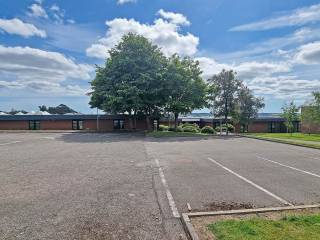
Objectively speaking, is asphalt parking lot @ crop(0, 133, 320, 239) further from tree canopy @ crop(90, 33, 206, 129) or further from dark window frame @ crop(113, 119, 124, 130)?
dark window frame @ crop(113, 119, 124, 130)

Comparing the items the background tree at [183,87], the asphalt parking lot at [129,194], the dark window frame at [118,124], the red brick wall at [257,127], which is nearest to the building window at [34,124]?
the dark window frame at [118,124]

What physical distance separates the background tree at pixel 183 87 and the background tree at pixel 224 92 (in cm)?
324

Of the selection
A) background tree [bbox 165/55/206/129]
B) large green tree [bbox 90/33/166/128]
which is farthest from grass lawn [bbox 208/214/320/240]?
background tree [bbox 165/55/206/129]

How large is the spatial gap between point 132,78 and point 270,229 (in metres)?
31.5

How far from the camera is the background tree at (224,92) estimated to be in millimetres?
41875

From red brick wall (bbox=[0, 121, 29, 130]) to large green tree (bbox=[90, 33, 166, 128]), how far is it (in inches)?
819

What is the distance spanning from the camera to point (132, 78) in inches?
1362

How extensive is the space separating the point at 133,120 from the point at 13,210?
41435 millimetres

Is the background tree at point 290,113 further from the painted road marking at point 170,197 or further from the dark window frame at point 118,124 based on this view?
the painted road marking at point 170,197

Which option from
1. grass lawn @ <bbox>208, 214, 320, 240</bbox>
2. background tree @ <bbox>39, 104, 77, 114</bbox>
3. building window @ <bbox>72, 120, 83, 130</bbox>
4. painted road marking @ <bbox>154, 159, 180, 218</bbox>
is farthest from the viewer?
background tree @ <bbox>39, 104, 77, 114</bbox>

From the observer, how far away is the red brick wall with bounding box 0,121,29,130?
49.6 m

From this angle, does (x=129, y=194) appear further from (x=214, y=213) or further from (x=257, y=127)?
(x=257, y=127)

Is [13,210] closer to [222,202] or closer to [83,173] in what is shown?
[83,173]

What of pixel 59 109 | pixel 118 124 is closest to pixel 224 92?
pixel 118 124
